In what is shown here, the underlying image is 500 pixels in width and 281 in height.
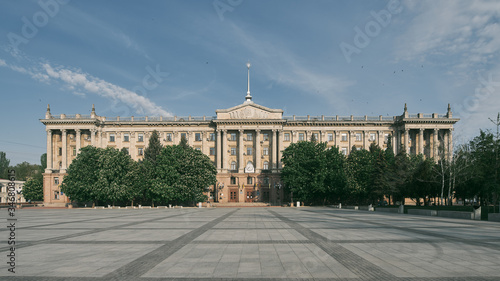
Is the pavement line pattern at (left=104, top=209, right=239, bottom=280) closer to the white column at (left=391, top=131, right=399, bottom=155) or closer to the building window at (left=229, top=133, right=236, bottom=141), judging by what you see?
the building window at (left=229, top=133, right=236, bottom=141)

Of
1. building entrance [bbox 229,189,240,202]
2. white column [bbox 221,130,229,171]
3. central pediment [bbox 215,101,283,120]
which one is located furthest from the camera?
central pediment [bbox 215,101,283,120]

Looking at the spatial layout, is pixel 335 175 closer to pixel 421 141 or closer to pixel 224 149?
pixel 224 149

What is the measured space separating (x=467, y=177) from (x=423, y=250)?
36.1 m

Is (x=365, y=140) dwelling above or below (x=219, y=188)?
above

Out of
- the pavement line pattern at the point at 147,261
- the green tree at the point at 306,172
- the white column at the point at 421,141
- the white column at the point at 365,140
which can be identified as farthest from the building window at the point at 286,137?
A: the pavement line pattern at the point at 147,261

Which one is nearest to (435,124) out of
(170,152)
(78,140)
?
(170,152)

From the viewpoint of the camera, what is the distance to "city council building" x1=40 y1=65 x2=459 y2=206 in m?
74.1

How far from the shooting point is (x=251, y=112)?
75750 millimetres

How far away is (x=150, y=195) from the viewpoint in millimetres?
59750

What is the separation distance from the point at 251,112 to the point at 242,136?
6125 mm

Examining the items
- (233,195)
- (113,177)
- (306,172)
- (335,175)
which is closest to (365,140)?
(335,175)

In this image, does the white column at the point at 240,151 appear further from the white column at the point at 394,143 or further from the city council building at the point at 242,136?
the white column at the point at 394,143

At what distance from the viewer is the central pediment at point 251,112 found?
248ft

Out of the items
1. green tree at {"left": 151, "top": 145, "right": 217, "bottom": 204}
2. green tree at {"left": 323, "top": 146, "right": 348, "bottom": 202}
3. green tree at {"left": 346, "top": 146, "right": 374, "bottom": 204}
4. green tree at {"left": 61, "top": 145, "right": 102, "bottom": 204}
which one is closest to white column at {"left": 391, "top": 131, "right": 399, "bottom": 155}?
green tree at {"left": 346, "top": 146, "right": 374, "bottom": 204}
